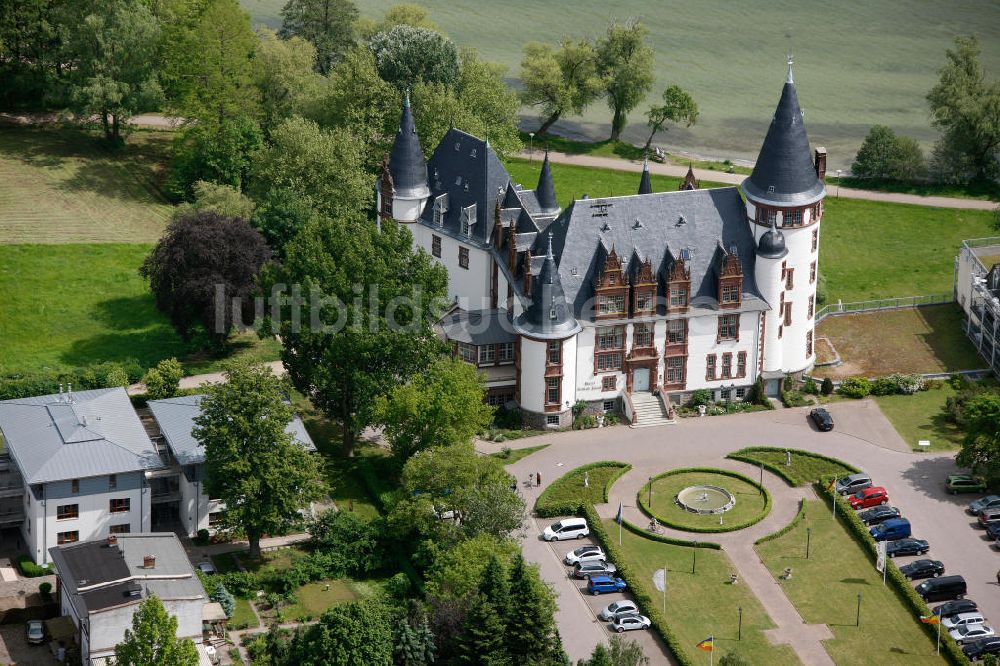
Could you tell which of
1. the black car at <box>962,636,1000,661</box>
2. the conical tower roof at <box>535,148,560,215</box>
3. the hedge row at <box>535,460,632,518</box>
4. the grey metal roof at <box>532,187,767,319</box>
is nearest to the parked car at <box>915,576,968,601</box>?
the black car at <box>962,636,1000,661</box>

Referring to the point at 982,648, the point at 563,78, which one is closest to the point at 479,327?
the point at 982,648

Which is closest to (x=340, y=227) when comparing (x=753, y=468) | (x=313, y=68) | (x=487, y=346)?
(x=487, y=346)

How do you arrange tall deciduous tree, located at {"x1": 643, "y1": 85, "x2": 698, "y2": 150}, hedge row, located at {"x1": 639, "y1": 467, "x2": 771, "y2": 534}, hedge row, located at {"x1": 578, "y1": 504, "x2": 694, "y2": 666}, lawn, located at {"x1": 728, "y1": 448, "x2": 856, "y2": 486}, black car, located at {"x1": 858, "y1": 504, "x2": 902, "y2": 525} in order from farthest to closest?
tall deciduous tree, located at {"x1": 643, "y1": 85, "x2": 698, "y2": 150} < lawn, located at {"x1": 728, "y1": 448, "x2": 856, "y2": 486} < black car, located at {"x1": 858, "y1": 504, "x2": 902, "y2": 525} < hedge row, located at {"x1": 639, "y1": 467, "x2": 771, "y2": 534} < hedge row, located at {"x1": 578, "y1": 504, "x2": 694, "y2": 666}

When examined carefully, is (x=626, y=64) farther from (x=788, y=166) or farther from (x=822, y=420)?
(x=822, y=420)

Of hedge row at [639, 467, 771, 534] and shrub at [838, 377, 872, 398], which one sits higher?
shrub at [838, 377, 872, 398]

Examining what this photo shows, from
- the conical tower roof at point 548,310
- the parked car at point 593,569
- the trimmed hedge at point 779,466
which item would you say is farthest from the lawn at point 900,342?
the parked car at point 593,569

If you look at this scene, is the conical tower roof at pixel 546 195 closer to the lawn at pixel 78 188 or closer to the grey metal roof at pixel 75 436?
the grey metal roof at pixel 75 436

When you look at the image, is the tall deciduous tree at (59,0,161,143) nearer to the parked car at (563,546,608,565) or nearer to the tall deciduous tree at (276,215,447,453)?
the tall deciduous tree at (276,215,447,453)

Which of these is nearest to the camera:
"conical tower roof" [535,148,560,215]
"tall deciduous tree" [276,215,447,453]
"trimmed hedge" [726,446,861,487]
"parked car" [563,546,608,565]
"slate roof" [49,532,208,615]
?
"slate roof" [49,532,208,615]
